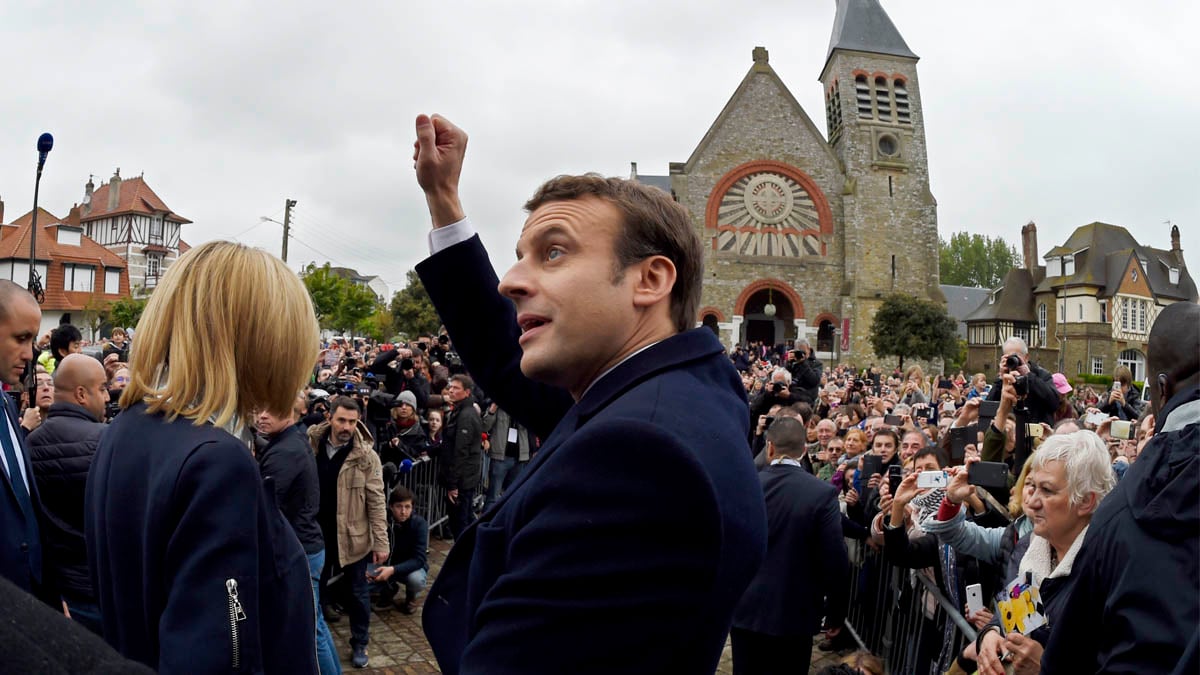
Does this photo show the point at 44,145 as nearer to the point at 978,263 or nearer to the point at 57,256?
the point at 57,256

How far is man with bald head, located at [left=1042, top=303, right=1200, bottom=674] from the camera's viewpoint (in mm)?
1824

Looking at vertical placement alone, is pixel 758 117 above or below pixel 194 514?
above

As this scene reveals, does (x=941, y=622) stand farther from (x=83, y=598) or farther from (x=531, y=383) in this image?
(x=83, y=598)

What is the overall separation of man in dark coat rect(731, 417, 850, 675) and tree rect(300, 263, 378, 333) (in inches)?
1406

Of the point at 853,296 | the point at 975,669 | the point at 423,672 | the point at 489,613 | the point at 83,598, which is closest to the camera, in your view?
the point at 489,613

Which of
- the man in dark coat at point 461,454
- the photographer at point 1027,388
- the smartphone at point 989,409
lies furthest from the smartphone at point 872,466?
the man in dark coat at point 461,454

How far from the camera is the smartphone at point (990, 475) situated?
3.86 metres

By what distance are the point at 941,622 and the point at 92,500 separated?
4521 mm

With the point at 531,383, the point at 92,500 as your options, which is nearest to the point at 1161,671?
the point at 531,383

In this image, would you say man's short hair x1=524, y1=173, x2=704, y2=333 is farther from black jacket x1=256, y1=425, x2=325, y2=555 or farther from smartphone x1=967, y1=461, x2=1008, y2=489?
black jacket x1=256, y1=425, x2=325, y2=555

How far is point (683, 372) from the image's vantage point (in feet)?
4.68

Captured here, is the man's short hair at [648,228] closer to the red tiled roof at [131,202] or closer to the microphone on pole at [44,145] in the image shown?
the microphone on pole at [44,145]

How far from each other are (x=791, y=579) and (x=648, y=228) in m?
3.57

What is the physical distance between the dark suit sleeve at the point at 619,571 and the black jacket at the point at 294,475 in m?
3.75
